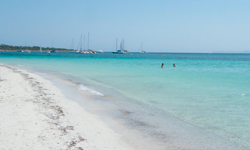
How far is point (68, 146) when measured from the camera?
5020 millimetres

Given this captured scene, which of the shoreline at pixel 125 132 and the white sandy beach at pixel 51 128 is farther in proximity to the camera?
the shoreline at pixel 125 132

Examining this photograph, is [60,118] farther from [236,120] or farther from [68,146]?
[236,120]

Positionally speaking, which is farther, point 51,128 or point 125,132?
point 125,132

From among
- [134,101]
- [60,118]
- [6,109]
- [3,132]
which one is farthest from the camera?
[134,101]

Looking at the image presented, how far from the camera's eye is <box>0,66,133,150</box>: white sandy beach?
5.12 m

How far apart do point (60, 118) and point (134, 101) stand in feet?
14.9

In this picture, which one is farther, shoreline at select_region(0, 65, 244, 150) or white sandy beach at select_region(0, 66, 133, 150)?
shoreline at select_region(0, 65, 244, 150)

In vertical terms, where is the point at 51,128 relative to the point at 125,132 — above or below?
above

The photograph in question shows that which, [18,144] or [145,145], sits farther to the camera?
[145,145]

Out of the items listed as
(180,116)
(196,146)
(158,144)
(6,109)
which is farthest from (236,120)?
(6,109)

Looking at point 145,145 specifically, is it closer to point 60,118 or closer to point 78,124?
point 78,124

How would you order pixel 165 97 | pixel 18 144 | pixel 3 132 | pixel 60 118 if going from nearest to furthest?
pixel 18 144
pixel 3 132
pixel 60 118
pixel 165 97

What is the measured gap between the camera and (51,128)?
6031 mm

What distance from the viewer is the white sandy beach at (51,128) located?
16.8 feet
